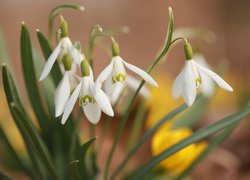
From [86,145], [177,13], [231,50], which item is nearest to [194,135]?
[86,145]

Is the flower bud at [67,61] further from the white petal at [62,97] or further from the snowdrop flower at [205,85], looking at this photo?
the snowdrop flower at [205,85]

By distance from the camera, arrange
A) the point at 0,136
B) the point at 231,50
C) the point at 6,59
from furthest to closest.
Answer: the point at 231,50, the point at 6,59, the point at 0,136

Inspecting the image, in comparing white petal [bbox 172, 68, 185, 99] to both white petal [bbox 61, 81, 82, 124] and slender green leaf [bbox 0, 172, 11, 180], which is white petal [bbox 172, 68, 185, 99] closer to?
white petal [bbox 61, 81, 82, 124]

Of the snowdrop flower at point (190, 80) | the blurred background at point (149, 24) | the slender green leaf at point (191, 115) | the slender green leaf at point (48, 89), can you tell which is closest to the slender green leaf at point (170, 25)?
the snowdrop flower at point (190, 80)

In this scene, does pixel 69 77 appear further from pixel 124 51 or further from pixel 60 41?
pixel 124 51

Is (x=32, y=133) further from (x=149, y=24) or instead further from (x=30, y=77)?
(x=149, y=24)

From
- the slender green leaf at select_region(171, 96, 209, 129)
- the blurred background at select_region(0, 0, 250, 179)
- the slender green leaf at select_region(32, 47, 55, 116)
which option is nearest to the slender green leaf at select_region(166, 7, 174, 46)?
the slender green leaf at select_region(32, 47, 55, 116)
